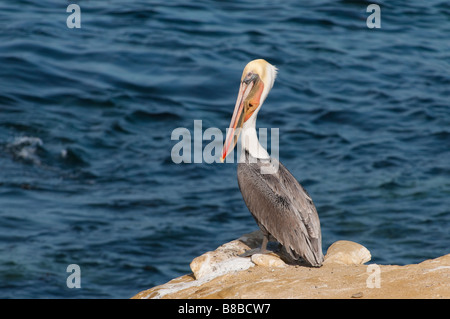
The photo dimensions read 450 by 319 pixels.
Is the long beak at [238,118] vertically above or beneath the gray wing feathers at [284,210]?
above

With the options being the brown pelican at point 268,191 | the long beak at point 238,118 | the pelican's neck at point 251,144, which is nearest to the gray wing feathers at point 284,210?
the brown pelican at point 268,191

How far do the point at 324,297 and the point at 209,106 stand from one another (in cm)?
1139

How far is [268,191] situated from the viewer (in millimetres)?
7605

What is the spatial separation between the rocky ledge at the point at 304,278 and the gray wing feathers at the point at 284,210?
22cm

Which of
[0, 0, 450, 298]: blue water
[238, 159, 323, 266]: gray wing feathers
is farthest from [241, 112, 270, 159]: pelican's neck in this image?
[0, 0, 450, 298]: blue water

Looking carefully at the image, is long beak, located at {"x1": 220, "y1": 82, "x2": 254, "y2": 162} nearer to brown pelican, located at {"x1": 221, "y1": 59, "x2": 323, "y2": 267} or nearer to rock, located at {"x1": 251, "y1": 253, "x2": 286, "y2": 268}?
brown pelican, located at {"x1": 221, "y1": 59, "x2": 323, "y2": 267}

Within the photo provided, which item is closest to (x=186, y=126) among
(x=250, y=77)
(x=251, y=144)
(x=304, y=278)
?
(x=250, y=77)

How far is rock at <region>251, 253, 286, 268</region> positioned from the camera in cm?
718

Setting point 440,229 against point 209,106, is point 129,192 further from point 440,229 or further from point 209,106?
point 440,229

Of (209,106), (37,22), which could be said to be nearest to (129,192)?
(209,106)

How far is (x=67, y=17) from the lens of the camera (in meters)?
21.6

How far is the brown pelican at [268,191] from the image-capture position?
Result: 23.8ft

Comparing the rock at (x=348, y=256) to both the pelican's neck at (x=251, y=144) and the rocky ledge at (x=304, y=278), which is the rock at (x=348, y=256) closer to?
the rocky ledge at (x=304, y=278)

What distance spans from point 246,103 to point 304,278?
7.82ft
